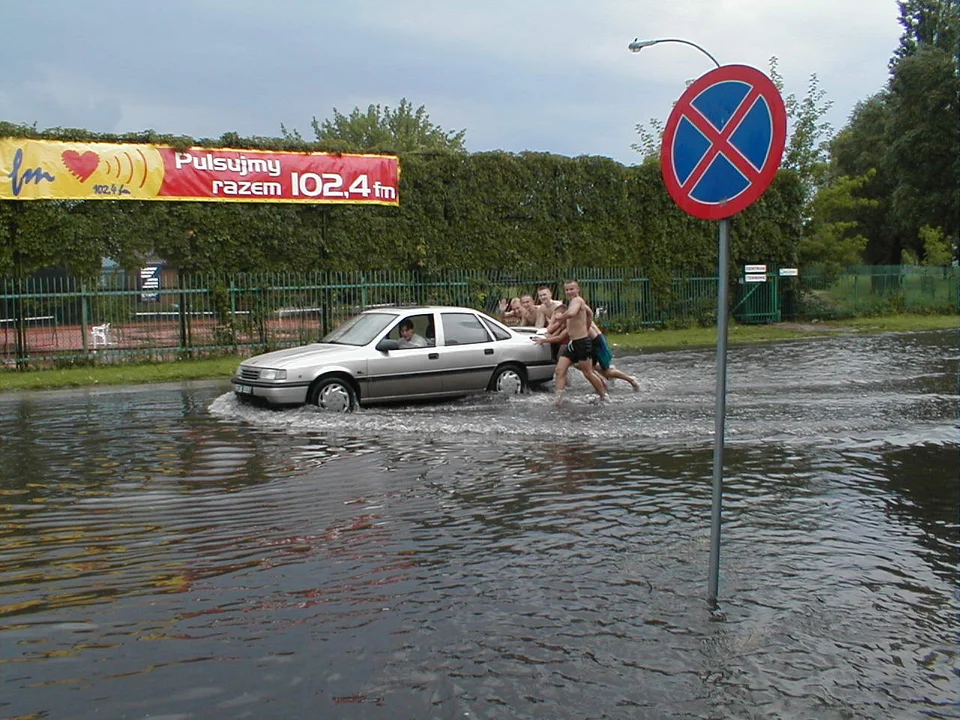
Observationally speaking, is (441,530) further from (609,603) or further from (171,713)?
(171,713)

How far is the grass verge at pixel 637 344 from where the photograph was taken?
60.0 ft

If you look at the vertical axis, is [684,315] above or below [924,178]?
below

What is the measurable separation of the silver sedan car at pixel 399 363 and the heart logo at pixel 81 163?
10003 millimetres

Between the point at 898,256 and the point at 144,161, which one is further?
the point at 898,256

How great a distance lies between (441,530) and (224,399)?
331 inches

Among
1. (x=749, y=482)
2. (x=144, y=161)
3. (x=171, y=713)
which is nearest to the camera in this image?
(x=171, y=713)

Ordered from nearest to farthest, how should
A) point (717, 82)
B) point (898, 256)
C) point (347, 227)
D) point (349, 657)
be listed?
point (349, 657) → point (717, 82) → point (347, 227) → point (898, 256)

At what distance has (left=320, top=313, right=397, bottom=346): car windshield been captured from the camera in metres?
13.7

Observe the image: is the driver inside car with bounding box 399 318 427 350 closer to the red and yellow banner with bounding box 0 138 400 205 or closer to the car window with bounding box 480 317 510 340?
the car window with bounding box 480 317 510 340

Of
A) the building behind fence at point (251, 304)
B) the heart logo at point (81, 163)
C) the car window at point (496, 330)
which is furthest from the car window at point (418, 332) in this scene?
the heart logo at point (81, 163)

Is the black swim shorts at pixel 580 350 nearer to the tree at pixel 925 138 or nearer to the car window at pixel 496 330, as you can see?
the car window at pixel 496 330

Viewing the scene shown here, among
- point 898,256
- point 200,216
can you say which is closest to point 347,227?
point 200,216

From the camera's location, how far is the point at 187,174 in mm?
22562

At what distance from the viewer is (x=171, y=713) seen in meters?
4.03
